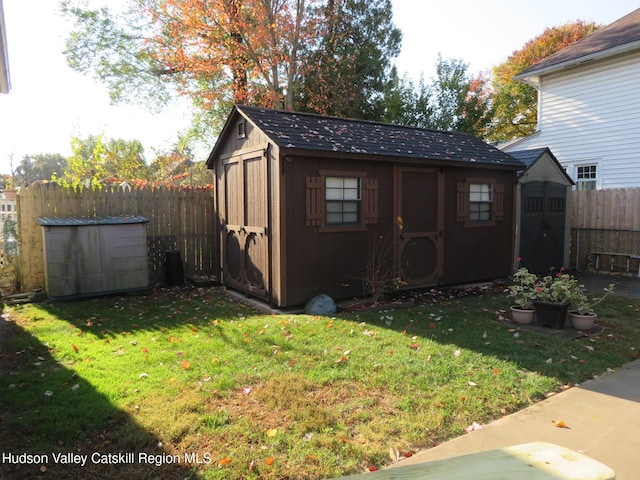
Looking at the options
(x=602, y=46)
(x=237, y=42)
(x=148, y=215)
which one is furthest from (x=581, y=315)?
(x=237, y=42)

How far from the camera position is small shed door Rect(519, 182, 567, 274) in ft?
34.2

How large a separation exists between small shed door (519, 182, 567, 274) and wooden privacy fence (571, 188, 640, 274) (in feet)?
3.71

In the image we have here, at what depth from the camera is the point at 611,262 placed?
11359 millimetres

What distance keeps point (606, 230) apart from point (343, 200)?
27.4ft

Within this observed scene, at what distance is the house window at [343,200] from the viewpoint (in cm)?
732

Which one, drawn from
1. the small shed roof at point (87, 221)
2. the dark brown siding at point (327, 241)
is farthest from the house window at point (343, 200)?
the small shed roof at point (87, 221)

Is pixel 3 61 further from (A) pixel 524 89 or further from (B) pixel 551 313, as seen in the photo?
(A) pixel 524 89

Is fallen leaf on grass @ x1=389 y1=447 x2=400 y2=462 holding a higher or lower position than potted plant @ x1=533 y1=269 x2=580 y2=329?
lower

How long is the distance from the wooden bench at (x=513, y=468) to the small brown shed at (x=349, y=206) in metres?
5.43

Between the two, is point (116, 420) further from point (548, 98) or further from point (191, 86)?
point (191, 86)

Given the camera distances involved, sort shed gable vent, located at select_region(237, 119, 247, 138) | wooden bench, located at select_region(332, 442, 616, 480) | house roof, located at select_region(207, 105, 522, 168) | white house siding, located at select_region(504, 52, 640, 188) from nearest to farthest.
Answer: wooden bench, located at select_region(332, 442, 616, 480)
house roof, located at select_region(207, 105, 522, 168)
shed gable vent, located at select_region(237, 119, 247, 138)
white house siding, located at select_region(504, 52, 640, 188)

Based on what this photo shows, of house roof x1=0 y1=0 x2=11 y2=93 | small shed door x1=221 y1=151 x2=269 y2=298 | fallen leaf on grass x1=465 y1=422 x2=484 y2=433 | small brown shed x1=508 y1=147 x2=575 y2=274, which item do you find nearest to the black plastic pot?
fallen leaf on grass x1=465 y1=422 x2=484 y2=433

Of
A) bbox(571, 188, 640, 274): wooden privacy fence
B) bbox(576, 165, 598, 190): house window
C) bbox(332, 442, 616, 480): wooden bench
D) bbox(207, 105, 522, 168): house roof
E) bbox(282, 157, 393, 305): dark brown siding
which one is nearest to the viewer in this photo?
bbox(332, 442, 616, 480): wooden bench

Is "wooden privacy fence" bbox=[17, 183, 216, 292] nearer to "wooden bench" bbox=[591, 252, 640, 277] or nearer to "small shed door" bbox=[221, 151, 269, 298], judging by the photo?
"small shed door" bbox=[221, 151, 269, 298]
